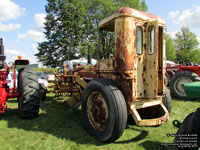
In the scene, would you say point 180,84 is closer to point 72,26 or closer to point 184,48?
point 72,26

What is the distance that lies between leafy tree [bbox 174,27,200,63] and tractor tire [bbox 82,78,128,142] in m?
38.7

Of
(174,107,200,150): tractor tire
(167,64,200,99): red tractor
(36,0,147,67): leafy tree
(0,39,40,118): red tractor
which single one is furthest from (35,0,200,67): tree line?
(174,107,200,150): tractor tire

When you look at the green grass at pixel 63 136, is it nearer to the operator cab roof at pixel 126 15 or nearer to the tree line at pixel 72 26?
the operator cab roof at pixel 126 15

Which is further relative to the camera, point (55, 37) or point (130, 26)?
point (55, 37)

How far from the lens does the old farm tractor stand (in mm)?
2900

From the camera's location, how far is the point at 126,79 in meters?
3.11

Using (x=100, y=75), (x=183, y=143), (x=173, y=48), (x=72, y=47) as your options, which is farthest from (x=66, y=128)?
(x=173, y=48)

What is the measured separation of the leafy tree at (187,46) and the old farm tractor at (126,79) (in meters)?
38.1

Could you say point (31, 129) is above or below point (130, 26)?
below

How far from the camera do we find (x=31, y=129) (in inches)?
148

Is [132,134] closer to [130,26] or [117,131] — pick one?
[117,131]

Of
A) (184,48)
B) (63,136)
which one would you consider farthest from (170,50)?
(63,136)

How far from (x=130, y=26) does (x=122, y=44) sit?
0.38 meters

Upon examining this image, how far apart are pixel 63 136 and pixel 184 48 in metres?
41.4
